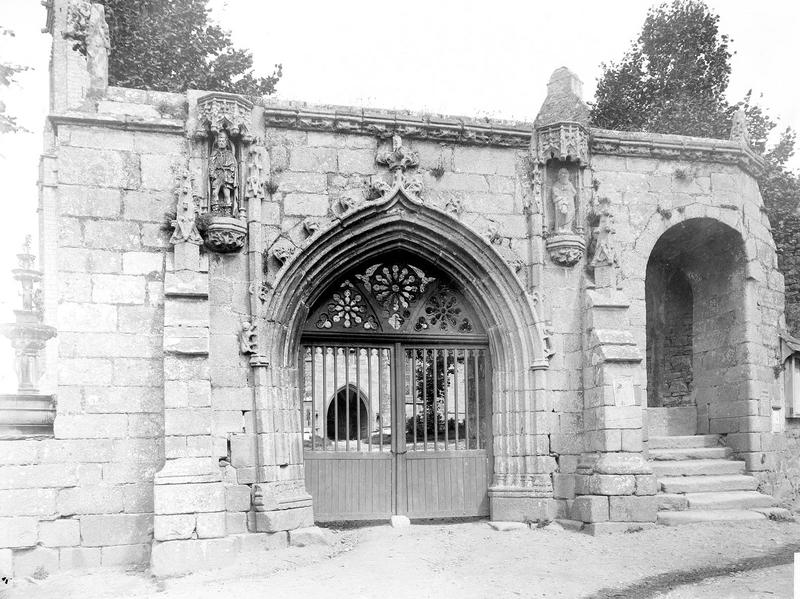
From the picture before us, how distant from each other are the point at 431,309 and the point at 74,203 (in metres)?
3.98

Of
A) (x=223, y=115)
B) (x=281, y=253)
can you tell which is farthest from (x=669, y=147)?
(x=223, y=115)

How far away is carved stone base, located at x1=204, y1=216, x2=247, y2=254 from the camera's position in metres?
8.12

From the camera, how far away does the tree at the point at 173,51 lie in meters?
15.9

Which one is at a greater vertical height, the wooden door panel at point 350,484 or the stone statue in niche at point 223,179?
the stone statue in niche at point 223,179

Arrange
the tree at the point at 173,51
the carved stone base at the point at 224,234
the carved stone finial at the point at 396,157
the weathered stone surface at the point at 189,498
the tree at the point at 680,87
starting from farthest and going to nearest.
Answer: the tree at the point at 680,87, the tree at the point at 173,51, the carved stone finial at the point at 396,157, the carved stone base at the point at 224,234, the weathered stone surface at the point at 189,498

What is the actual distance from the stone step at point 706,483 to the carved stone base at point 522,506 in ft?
4.47

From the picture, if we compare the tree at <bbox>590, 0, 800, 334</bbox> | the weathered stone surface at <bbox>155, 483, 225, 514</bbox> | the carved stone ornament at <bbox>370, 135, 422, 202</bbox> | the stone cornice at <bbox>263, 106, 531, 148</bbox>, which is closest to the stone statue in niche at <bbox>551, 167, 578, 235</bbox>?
the stone cornice at <bbox>263, 106, 531, 148</bbox>

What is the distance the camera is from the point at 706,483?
9242 mm

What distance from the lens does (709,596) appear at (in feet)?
20.5

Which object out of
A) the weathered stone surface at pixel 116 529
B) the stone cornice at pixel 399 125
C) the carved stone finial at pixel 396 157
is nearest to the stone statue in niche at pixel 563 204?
the stone cornice at pixel 399 125

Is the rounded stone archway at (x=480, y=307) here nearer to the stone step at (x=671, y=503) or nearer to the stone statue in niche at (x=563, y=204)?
the stone statue in niche at (x=563, y=204)

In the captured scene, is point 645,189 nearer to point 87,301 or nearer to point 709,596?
point 709,596

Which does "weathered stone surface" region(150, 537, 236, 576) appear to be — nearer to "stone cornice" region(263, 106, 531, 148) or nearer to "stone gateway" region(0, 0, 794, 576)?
"stone gateway" region(0, 0, 794, 576)

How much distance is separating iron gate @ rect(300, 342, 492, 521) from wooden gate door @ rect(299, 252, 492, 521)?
0.04ft
